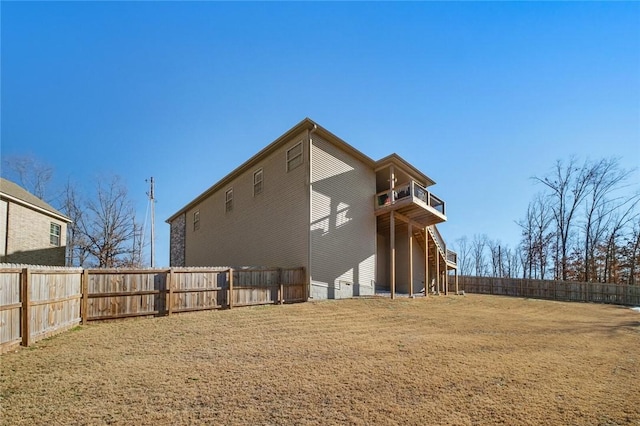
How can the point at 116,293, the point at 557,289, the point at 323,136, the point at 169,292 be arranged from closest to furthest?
1. the point at 116,293
2. the point at 169,292
3. the point at 323,136
4. the point at 557,289

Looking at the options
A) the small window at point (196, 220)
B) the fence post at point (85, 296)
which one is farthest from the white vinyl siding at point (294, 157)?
the small window at point (196, 220)

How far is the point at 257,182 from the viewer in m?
19.0

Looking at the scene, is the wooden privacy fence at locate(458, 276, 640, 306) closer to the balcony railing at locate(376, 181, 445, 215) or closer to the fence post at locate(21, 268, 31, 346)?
the balcony railing at locate(376, 181, 445, 215)

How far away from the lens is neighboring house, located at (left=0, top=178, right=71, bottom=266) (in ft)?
57.1

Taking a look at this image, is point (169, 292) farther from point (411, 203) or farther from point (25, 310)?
point (411, 203)

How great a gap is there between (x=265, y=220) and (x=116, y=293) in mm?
8477

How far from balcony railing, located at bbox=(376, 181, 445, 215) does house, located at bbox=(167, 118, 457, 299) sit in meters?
0.05

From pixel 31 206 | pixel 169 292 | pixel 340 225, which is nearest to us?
pixel 169 292

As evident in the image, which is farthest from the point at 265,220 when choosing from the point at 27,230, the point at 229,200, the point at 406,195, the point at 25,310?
the point at 27,230

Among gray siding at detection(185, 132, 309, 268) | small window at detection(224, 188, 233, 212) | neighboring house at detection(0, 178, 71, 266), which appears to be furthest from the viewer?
small window at detection(224, 188, 233, 212)

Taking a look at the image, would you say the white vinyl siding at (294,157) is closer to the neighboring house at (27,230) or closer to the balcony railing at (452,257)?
the neighboring house at (27,230)

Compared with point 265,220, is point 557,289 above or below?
below

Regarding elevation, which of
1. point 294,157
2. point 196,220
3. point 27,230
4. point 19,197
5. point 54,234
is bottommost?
point 54,234

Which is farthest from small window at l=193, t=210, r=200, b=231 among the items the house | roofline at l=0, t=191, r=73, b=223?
roofline at l=0, t=191, r=73, b=223
